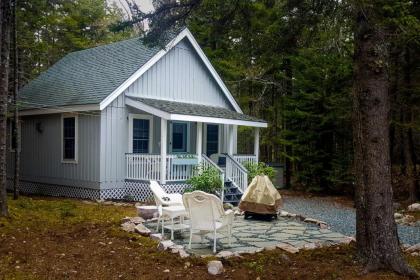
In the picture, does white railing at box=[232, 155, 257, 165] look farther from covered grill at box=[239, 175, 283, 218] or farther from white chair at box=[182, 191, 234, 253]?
white chair at box=[182, 191, 234, 253]

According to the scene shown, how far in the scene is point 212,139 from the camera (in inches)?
677

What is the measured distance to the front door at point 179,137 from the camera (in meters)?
15.4

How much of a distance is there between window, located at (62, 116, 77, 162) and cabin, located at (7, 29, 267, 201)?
3cm

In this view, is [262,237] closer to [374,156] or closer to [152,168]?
[374,156]

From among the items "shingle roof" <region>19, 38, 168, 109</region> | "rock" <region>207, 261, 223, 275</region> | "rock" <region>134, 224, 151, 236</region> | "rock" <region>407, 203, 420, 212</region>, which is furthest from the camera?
"shingle roof" <region>19, 38, 168, 109</region>

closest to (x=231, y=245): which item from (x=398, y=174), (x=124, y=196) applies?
(x=124, y=196)

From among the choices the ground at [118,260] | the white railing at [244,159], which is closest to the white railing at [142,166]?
the white railing at [244,159]

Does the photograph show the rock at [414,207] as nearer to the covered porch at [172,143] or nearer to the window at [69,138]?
the covered porch at [172,143]

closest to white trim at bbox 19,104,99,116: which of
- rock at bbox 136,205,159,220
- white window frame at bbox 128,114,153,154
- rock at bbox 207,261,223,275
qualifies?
white window frame at bbox 128,114,153,154

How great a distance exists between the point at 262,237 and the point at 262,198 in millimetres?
1782

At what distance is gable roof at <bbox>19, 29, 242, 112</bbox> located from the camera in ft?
44.3

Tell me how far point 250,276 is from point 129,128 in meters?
9.45

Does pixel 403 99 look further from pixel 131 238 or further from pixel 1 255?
pixel 1 255

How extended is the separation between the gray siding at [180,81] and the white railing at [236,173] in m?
3.26
